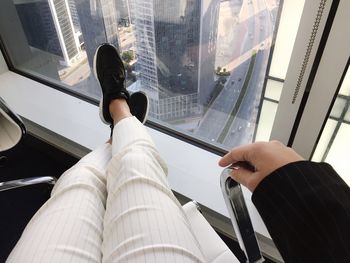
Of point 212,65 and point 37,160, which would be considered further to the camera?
point 37,160

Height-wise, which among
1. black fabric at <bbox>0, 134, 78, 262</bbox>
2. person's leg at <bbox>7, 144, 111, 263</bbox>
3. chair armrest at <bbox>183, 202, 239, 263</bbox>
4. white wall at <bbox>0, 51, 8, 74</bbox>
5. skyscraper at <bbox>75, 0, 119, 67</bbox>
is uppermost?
skyscraper at <bbox>75, 0, 119, 67</bbox>

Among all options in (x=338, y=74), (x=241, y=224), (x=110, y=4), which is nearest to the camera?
(x=241, y=224)

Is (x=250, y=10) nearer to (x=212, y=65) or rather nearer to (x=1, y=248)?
(x=212, y=65)

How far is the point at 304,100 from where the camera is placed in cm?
76

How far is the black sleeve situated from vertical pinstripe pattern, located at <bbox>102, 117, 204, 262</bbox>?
0.21 meters

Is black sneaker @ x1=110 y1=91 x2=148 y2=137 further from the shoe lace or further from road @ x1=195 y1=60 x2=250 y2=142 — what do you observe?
road @ x1=195 y1=60 x2=250 y2=142

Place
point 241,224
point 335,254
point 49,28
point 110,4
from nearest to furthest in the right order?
point 335,254, point 241,224, point 110,4, point 49,28

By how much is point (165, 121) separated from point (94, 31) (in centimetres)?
50

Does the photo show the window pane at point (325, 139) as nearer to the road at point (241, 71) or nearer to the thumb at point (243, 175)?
the road at point (241, 71)

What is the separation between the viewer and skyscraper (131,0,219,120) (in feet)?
3.20

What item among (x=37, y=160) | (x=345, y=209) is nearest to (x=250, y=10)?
(x=345, y=209)

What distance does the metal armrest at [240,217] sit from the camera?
539 millimetres

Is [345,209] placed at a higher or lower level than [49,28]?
higher

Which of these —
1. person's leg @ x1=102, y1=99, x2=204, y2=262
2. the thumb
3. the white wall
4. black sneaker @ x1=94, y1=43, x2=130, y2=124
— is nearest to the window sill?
the white wall
